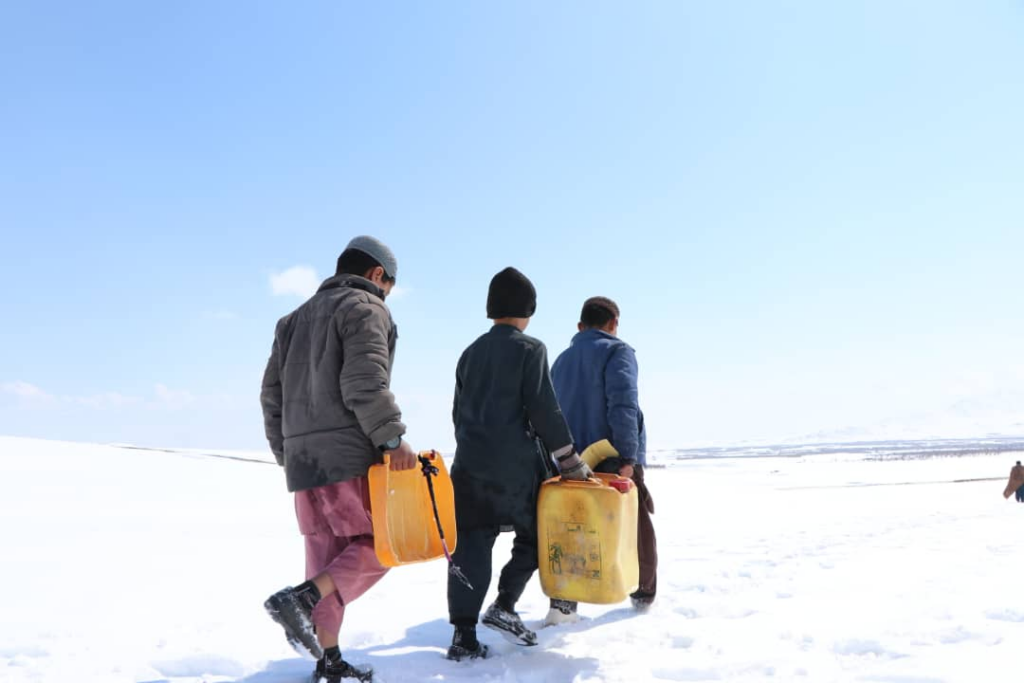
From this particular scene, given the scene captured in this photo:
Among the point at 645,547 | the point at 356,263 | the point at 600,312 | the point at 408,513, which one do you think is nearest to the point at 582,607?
the point at 645,547

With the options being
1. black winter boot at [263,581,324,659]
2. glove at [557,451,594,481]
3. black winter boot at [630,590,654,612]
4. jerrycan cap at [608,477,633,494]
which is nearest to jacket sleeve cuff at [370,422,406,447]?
black winter boot at [263,581,324,659]

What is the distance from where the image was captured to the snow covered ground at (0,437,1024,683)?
326 cm

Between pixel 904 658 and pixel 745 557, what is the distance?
326 centimetres

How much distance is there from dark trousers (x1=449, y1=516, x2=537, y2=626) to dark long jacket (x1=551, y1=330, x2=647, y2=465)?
37.5 inches

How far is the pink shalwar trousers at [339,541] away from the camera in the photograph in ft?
9.64

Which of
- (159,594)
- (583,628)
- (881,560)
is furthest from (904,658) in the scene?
(159,594)

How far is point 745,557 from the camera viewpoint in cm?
639

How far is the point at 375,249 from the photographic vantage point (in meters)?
3.34

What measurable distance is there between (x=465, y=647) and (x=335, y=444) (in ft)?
4.20

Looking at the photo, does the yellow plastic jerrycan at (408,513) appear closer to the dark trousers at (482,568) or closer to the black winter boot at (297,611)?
the black winter boot at (297,611)

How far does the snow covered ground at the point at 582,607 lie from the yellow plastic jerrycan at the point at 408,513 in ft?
1.96

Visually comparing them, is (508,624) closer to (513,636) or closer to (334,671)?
(513,636)

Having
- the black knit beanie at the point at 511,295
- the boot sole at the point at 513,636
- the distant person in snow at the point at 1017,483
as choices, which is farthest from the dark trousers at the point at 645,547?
the distant person in snow at the point at 1017,483

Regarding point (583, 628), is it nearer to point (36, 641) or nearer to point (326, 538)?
point (326, 538)
